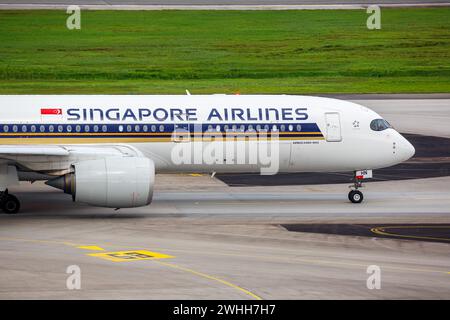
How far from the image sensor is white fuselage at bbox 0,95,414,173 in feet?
119

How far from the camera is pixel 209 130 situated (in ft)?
121

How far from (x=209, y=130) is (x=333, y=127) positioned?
4494 millimetres

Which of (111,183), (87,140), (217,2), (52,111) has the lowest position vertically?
(111,183)

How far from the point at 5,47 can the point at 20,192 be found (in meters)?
55.8

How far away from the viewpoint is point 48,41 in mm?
96250

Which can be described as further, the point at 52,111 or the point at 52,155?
the point at 52,111

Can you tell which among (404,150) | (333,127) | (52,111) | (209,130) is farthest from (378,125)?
(52,111)

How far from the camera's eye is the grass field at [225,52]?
260 feet

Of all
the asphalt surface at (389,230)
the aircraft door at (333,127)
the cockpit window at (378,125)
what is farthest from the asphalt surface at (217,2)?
the asphalt surface at (389,230)

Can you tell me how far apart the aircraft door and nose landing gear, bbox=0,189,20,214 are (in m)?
11.2

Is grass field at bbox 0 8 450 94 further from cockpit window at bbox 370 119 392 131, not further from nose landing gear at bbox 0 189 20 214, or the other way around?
nose landing gear at bbox 0 189 20 214

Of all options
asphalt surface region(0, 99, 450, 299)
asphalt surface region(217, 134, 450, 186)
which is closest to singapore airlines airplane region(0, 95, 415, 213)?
asphalt surface region(0, 99, 450, 299)

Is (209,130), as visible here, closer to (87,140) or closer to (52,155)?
(87,140)

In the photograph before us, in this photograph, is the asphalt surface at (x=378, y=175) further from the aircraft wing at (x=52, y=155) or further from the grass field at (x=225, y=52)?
the grass field at (x=225, y=52)
